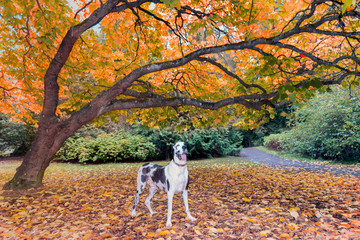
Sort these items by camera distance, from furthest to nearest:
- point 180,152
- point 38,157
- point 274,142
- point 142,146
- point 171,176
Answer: point 274,142
point 142,146
point 38,157
point 171,176
point 180,152

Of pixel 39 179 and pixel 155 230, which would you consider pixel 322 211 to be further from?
pixel 39 179

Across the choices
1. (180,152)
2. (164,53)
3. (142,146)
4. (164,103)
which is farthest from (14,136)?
(180,152)

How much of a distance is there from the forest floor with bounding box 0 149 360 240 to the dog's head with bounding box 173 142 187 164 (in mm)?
1181

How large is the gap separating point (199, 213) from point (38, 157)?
16.7 feet

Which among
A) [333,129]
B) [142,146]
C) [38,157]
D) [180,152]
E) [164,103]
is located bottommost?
[38,157]

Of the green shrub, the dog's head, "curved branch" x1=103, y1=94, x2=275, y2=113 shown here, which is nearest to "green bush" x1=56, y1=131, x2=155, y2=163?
"curved branch" x1=103, y1=94, x2=275, y2=113

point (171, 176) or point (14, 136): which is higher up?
point (14, 136)

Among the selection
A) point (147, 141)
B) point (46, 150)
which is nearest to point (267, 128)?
point (147, 141)

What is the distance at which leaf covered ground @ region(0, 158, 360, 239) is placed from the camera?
346 centimetres

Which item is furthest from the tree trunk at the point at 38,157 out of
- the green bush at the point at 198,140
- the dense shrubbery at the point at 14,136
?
the dense shrubbery at the point at 14,136

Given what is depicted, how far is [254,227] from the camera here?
3666 mm

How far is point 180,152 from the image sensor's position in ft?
10.9

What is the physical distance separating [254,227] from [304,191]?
3256 mm

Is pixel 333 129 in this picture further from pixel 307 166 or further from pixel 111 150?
pixel 111 150
